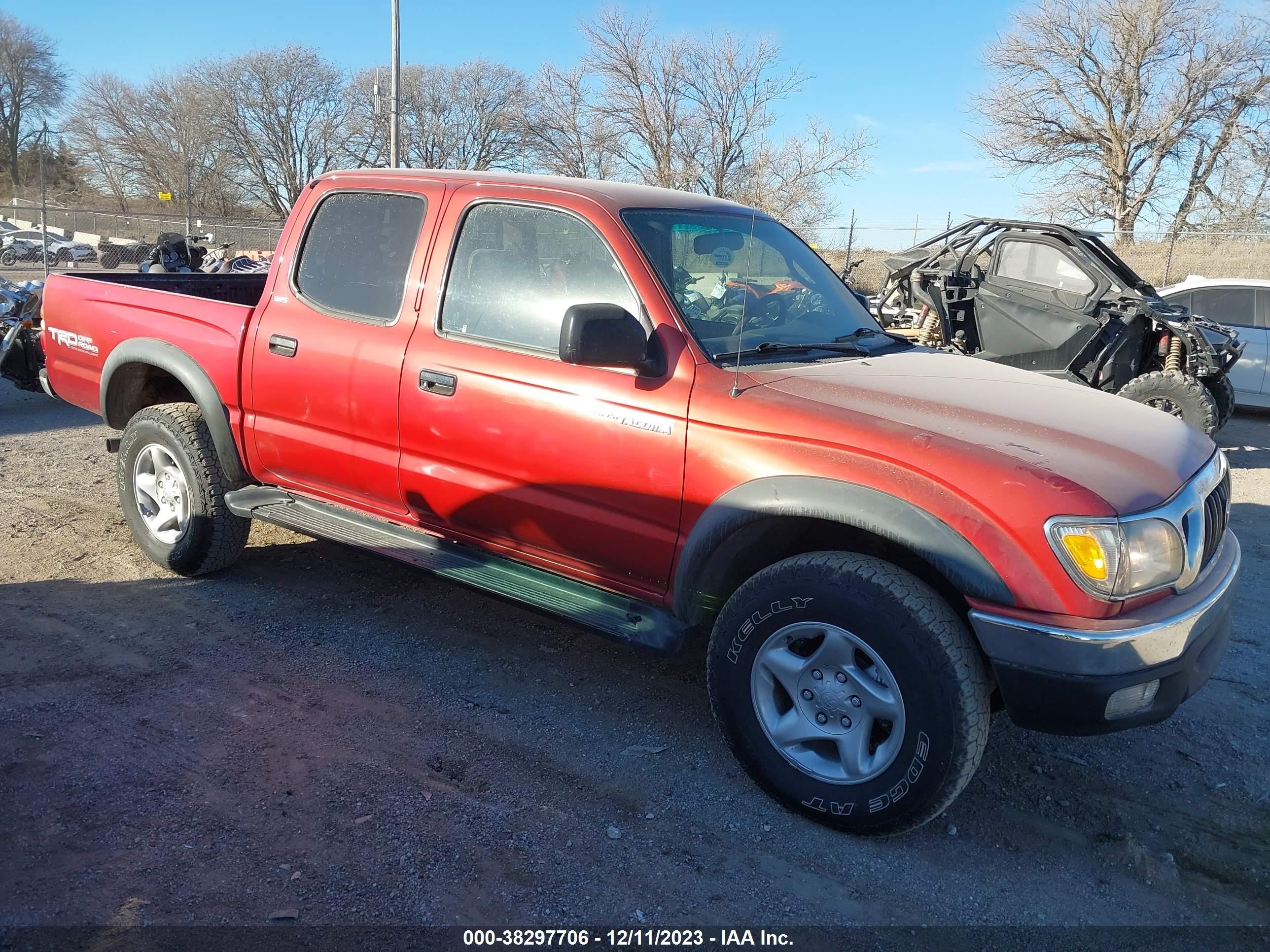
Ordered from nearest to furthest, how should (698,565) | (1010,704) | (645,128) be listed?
(1010,704) < (698,565) < (645,128)

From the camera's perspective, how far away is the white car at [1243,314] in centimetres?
1068

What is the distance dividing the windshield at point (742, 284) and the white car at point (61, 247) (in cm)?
2996

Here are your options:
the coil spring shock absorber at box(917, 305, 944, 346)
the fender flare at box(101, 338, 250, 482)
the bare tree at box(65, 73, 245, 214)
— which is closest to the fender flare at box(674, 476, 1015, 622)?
the fender flare at box(101, 338, 250, 482)

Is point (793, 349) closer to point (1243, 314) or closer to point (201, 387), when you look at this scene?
point (201, 387)

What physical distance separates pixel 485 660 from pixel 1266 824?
2925 millimetres

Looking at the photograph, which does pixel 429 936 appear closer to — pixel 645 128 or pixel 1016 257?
pixel 1016 257

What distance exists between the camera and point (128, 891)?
2.57 metres

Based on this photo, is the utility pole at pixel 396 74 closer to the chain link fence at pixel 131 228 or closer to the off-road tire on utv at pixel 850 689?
the chain link fence at pixel 131 228

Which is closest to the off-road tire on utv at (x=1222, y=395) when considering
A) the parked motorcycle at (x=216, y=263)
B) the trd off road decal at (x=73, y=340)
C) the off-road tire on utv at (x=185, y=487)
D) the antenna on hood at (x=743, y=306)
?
the antenna on hood at (x=743, y=306)

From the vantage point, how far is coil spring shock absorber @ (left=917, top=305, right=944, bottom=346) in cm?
919

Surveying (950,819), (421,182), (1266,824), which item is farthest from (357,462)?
(1266,824)

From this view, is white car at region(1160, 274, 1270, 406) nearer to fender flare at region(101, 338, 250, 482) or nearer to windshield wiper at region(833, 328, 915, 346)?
windshield wiper at region(833, 328, 915, 346)

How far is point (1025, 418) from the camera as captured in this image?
3.04 meters

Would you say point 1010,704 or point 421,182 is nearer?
point 1010,704
